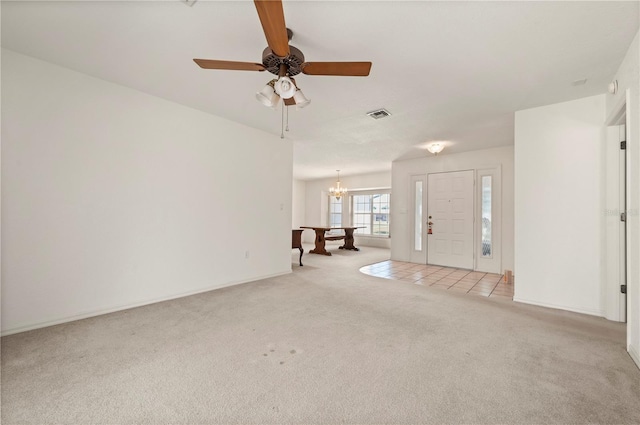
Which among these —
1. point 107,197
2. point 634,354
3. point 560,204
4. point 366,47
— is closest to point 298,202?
point 107,197

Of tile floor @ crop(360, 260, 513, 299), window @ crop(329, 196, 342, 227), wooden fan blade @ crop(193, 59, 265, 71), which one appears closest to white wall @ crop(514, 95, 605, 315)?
tile floor @ crop(360, 260, 513, 299)

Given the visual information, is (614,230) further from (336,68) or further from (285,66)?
(285,66)

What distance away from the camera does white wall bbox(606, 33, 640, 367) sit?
197 centimetres

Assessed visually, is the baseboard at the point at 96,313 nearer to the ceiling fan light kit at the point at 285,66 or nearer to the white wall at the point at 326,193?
the ceiling fan light kit at the point at 285,66

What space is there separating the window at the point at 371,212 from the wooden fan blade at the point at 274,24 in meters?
7.40

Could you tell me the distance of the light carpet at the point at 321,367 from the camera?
1.43 metres

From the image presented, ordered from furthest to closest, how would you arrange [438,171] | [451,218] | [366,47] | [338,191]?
[338,191] → [438,171] → [451,218] → [366,47]

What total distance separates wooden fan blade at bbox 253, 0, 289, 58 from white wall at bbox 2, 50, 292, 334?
7.06 ft

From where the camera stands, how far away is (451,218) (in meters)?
5.65

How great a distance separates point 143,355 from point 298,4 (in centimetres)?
261

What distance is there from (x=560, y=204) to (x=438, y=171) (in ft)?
9.45

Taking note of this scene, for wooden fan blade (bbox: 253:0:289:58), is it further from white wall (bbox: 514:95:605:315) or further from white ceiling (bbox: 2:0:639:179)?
white wall (bbox: 514:95:605:315)

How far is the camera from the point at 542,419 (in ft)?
4.56

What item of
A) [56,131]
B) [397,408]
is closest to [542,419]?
[397,408]
